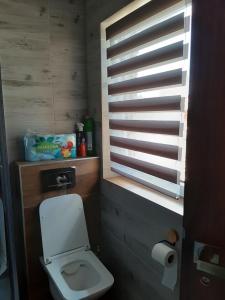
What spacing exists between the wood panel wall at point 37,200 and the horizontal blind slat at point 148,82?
0.57 meters

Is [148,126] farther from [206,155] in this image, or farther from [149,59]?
[206,155]

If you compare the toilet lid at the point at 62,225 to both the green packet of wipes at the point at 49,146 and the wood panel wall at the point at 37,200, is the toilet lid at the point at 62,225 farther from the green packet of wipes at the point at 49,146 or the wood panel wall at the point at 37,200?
the green packet of wipes at the point at 49,146

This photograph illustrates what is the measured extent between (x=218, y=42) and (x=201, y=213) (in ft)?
1.67

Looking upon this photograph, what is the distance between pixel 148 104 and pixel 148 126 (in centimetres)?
13

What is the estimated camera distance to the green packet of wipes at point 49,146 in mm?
1727

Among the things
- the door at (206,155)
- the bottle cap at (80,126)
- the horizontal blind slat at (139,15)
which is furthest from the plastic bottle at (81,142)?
the door at (206,155)

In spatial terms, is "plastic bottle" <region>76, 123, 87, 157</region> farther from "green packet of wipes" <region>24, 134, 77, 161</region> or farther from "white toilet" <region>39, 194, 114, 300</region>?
"white toilet" <region>39, 194, 114, 300</region>

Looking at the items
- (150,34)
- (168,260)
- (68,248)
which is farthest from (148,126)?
(68,248)

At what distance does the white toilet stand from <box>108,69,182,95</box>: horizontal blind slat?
0.86 metres

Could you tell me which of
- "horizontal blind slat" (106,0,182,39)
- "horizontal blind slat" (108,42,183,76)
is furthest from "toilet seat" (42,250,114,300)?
"horizontal blind slat" (106,0,182,39)

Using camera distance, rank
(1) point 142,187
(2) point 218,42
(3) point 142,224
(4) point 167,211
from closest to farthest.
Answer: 1. (2) point 218,42
2. (4) point 167,211
3. (3) point 142,224
4. (1) point 142,187

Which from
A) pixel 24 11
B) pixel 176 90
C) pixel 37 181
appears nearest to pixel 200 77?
pixel 176 90

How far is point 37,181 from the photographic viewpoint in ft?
5.62

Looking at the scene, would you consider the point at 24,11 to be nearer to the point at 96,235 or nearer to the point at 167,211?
the point at 167,211
